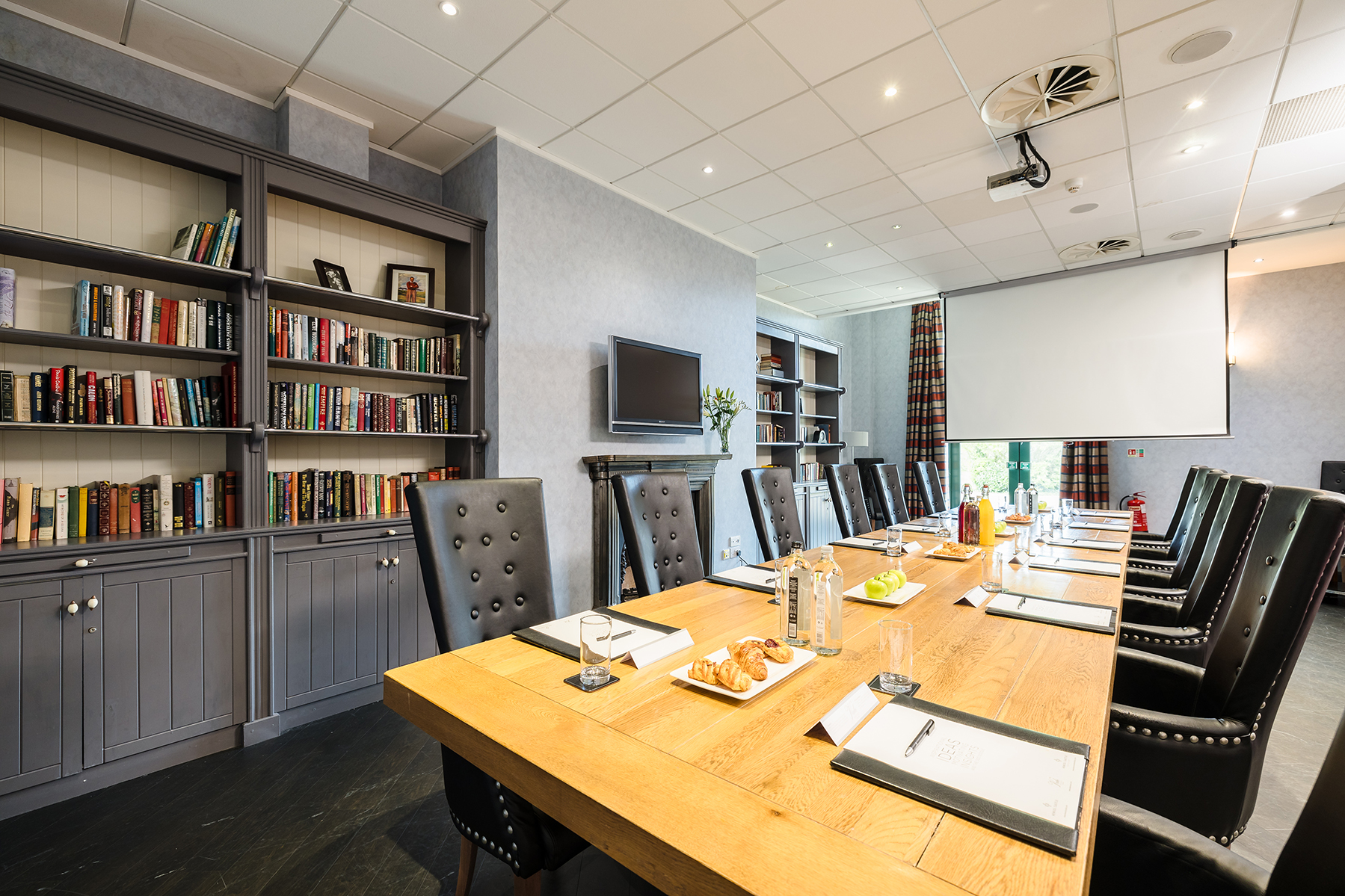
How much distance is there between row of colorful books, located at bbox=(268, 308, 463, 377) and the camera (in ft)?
9.02

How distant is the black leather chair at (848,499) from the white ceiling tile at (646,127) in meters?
2.15

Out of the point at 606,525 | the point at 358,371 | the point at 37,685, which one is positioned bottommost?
the point at 37,685

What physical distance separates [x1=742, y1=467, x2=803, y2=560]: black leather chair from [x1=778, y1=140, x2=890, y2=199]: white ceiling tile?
2.01m

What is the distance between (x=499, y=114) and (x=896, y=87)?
82.7 inches

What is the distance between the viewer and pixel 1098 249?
5.14m

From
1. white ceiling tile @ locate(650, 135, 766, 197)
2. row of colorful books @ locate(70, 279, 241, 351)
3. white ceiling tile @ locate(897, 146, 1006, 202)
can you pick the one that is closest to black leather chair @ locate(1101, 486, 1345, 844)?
white ceiling tile @ locate(897, 146, 1006, 202)

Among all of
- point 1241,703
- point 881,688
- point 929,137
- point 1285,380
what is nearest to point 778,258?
point 929,137

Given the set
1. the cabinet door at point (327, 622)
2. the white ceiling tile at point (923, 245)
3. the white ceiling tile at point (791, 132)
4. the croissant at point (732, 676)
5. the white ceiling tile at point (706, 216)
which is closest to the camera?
the croissant at point (732, 676)

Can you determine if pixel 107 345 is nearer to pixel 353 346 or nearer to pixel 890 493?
pixel 353 346

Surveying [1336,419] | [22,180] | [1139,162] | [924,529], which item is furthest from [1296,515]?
[1336,419]

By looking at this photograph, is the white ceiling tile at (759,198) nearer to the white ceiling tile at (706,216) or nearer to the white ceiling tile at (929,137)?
the white ceiling tile at (706,216)

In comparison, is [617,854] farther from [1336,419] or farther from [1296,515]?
[1336,419]

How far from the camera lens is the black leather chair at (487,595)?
1.15 m

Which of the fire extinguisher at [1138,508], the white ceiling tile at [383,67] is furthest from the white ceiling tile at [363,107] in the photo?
the fire extinguisher at [1138,508]
